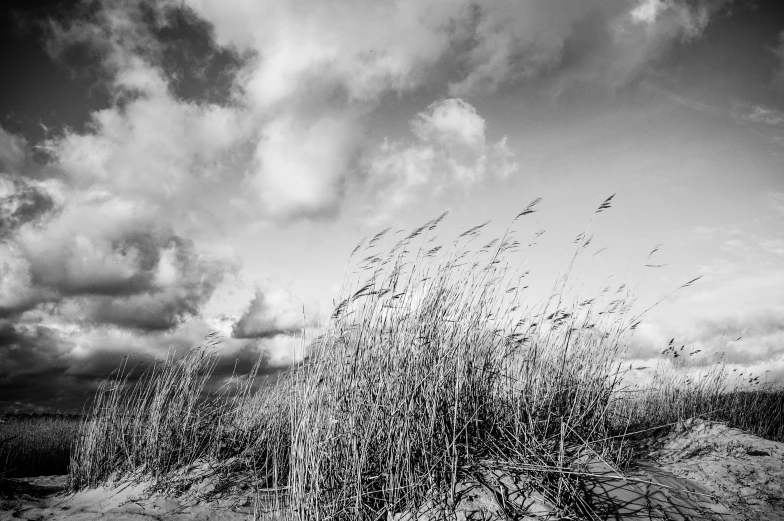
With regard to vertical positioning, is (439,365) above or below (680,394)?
above

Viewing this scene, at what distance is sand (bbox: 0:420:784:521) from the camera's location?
2553mm

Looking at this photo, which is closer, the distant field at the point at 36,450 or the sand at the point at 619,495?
the sand at the point at 619,495

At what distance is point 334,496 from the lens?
2775mm

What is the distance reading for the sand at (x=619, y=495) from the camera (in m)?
2.55

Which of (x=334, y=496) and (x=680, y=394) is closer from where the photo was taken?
(x=334, y=496)

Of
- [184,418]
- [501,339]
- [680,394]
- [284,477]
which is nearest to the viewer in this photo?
[501,339]

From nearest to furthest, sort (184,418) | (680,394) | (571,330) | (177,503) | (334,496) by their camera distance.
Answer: (334,496), (571,330), (177,503), (184,418), (680,394)

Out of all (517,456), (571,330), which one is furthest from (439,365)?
(571,330)

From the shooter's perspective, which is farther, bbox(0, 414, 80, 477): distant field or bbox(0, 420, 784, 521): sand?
bbox(0, 414, 80, 477): distant field

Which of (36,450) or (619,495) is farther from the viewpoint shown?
(36,450)

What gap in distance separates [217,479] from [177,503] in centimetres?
47

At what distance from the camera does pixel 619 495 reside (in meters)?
2.75

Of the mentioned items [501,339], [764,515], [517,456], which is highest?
[501,339]

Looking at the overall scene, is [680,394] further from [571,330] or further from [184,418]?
[184,418]
